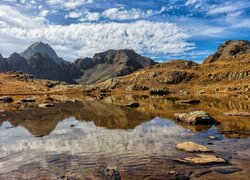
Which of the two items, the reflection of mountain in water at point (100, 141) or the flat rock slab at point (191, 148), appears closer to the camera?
the flat rock slab at point (191, 148)

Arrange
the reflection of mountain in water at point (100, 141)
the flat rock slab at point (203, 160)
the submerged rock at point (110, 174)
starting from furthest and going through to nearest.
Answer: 1. the reflection of mountain in water at point (100, 141)
2. the flat rock slab at point (203, 160)
3. the submerged rock at point (110, 174)

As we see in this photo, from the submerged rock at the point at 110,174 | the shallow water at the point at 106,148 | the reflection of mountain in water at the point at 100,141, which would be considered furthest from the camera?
the reflection of mountain in water at the point at 100,141

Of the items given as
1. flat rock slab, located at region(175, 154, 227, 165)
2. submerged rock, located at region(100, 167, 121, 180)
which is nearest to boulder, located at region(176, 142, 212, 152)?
flat rock slab, located at region(175, 154, 227, 165)

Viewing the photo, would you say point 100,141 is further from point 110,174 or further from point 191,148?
point 110,174

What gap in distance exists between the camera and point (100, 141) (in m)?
33.8

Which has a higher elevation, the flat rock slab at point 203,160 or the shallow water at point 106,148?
the flat rock slab at point 203,160

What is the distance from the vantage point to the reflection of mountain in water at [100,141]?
29.5 m

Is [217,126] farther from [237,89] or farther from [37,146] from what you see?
[237,89]

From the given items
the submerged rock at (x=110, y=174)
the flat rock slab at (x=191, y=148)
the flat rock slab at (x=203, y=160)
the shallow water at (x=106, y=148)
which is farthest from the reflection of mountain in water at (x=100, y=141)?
the submerged rock at (x=110, y=174)

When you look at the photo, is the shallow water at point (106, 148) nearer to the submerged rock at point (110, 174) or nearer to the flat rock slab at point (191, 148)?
the submerged rock at point (110, 174)

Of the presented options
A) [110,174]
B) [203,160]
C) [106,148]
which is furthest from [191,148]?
[110,174]

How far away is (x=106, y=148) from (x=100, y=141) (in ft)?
12.3

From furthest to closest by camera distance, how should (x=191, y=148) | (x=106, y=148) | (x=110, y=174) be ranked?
(x=106, y=148)
(x=191, y=148)
(x=110, y=174)

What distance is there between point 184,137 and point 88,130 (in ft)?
45.0
